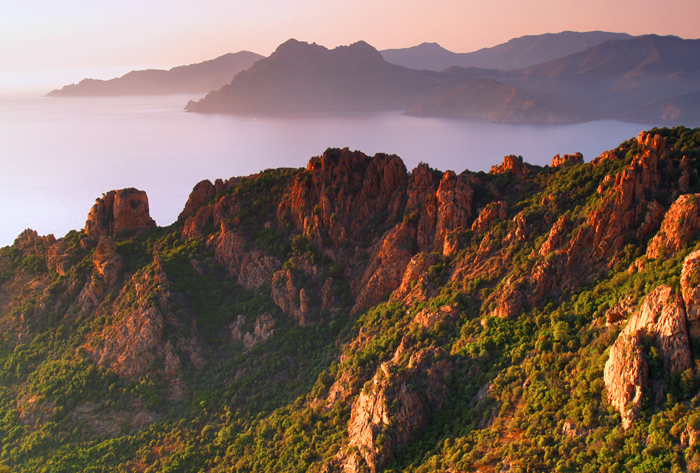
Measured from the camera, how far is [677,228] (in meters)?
36.8

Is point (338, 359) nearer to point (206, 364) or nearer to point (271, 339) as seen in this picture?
point (271, 339)

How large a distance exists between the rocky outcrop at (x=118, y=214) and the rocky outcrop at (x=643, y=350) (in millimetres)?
55423

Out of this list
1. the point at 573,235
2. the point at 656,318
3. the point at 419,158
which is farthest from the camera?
the point at 419,158

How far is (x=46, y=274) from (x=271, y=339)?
1175 inches

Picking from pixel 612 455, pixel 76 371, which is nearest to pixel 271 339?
pixel 76 371

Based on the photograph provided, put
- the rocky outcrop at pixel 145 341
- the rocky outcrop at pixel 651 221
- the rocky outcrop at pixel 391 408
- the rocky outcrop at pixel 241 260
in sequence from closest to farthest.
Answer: the rocky outcrop at pixel 391 408 < the rocky outcrop at pixel 651 221 < the rocky outcrop at pixel 145 341 < the rocky outcrop at pixel 241 260

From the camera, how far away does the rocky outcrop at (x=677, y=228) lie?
36.2m

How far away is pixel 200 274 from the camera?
6209cm

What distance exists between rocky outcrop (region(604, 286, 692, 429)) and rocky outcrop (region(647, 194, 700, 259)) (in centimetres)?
569

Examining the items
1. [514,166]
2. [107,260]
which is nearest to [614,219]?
[514,166]

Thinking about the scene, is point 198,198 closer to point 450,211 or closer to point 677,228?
point 450,211

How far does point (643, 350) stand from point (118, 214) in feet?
190

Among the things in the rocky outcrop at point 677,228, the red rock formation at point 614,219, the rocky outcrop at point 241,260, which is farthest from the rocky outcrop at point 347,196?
the rocky outcrop at point 677,228

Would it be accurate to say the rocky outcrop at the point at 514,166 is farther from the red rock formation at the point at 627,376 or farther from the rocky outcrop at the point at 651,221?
the red rock formation at the point at 627,376
